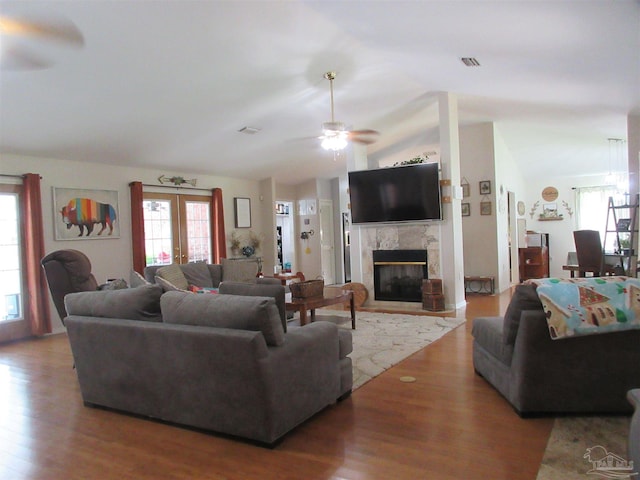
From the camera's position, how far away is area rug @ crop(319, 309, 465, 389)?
3977 millimetres

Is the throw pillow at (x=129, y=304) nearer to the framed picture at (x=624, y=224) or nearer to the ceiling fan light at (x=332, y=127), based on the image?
the ceiling fan light at (x=332, y=127)

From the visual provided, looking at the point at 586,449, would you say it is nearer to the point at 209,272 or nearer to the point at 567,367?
the point at 567,367

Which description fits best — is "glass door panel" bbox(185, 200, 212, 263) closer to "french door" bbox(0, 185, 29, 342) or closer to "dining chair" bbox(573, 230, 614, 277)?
"french door" bbox(0, 185, 29, 342)

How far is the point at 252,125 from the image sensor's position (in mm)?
6254

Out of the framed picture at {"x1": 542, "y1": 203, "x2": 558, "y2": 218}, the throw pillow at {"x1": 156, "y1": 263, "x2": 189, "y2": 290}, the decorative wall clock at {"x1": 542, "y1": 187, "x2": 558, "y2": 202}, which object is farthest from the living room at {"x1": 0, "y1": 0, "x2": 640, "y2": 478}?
the framed picture at {"x1": 542, "y1": 203, "x2": 558, "y2": 218}

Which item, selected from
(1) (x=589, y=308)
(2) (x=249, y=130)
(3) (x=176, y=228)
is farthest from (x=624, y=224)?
(3) (x=176, y=228)

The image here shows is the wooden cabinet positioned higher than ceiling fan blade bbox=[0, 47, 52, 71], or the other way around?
ceiling fan blade bbox=[0, 47, 52, 71]

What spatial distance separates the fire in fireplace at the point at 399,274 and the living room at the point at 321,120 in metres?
0.47

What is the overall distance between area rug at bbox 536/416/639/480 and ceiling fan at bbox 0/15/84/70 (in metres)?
4.17

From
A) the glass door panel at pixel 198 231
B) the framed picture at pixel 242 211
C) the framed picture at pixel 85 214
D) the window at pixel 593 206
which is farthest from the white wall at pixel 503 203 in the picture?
the framed picture at pixel 85 214

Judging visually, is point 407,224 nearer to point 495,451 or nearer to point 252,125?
point 252,125

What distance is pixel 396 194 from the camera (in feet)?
22.5

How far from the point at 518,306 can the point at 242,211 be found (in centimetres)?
672

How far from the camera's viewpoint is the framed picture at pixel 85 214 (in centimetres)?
595
